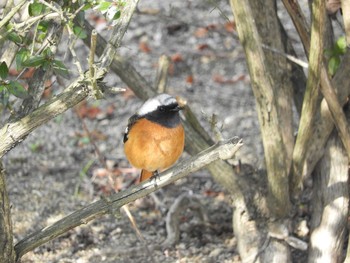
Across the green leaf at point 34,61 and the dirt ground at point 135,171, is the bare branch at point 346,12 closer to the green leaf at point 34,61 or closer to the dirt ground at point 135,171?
the dirt ground at point 135,171

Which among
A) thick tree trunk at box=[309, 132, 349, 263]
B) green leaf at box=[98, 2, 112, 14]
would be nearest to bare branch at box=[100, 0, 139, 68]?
green leaf at box=[98, 2, 112, 14]

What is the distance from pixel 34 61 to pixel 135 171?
8.73 ft

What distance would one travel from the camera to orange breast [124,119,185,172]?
4.11 metres

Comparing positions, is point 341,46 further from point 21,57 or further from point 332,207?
point 21,57

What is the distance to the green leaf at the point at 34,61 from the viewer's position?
333 centimetres

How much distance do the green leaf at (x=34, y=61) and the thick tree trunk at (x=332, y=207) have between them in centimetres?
196

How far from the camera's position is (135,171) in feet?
19.4

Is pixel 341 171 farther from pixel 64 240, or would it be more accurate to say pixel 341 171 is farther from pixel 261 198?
pixel 64 240

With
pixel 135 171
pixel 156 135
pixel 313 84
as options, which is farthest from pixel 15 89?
pixel 135 171

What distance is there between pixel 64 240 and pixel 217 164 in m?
1.21

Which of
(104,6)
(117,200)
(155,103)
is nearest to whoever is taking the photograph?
(104,6)

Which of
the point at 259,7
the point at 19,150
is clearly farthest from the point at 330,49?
the point at 19,150

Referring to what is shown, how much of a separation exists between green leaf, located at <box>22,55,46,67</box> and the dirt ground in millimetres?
887

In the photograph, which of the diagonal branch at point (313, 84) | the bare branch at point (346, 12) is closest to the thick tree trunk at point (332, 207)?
the diagonal branch at point (313, 84)
